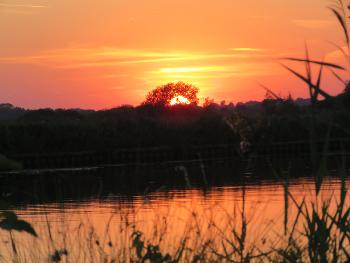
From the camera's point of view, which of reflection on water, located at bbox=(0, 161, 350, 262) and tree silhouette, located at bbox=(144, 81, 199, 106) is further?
tree silhouette, located at bbox=(144, 81, 199, 106)

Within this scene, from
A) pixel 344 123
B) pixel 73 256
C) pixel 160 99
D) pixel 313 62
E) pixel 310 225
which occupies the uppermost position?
pixel 160 99

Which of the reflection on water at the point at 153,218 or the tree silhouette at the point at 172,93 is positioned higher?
the tree silhouette at the point at 172,93

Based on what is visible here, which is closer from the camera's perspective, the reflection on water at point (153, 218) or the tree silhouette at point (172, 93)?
the reflection on water at point (153, 218)

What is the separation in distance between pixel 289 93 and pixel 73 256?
3130mm

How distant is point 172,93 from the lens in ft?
247

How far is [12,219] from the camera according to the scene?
107 inches

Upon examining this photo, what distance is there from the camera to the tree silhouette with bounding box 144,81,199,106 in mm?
72500

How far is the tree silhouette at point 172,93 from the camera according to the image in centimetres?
7250

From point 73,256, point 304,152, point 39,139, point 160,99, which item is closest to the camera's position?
point 73,256

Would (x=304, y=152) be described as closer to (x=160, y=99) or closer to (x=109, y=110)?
(x=109, y=110)

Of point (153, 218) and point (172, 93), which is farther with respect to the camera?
point (172, 93)

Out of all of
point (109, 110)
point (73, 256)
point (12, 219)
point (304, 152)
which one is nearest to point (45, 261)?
point (73, 256)

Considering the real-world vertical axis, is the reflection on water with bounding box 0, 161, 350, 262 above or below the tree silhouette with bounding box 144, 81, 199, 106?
below

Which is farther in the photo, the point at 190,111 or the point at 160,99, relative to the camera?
the point at 160,99
